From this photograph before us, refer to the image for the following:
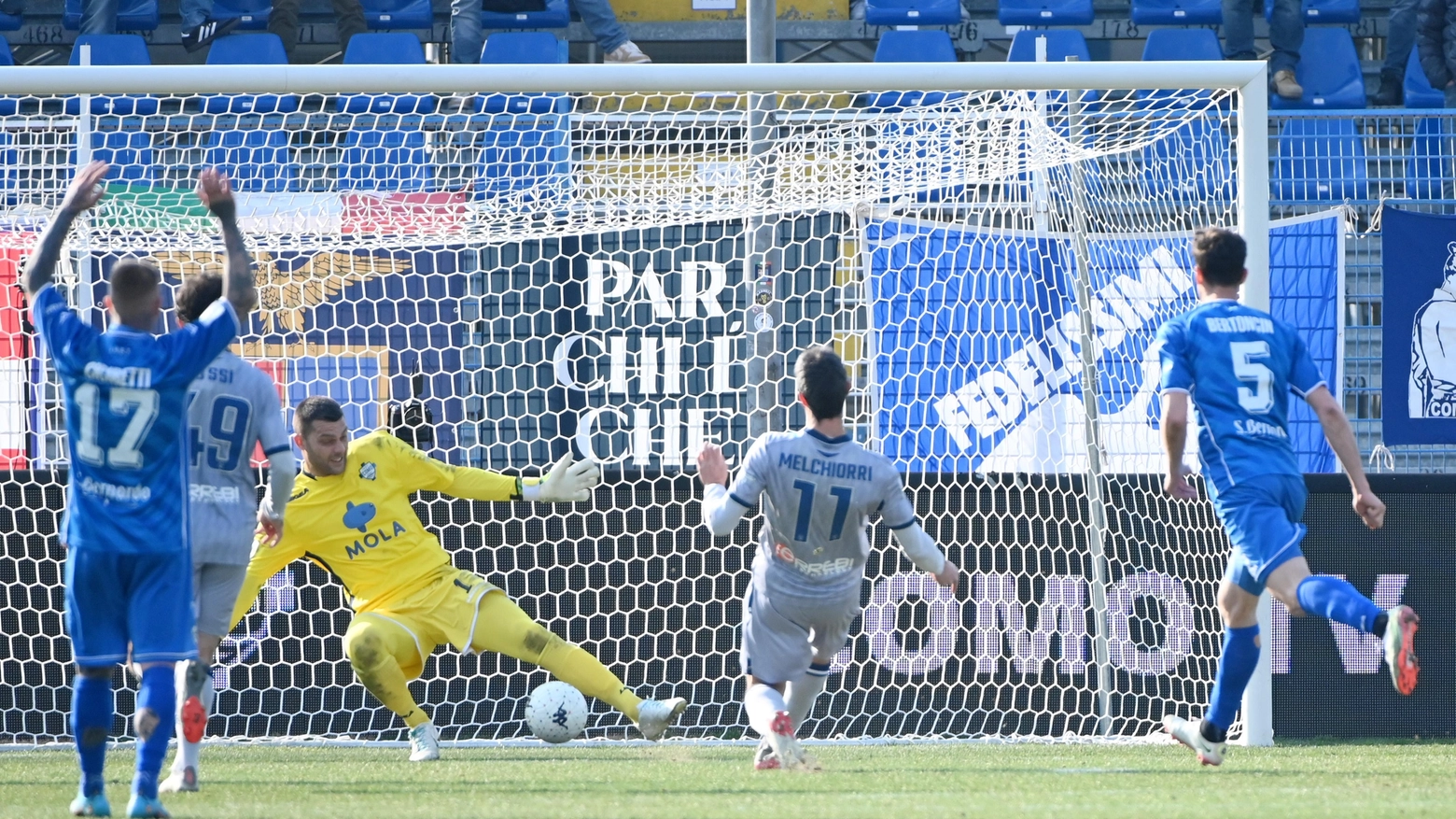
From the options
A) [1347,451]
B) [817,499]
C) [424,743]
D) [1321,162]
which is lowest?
[424,743]

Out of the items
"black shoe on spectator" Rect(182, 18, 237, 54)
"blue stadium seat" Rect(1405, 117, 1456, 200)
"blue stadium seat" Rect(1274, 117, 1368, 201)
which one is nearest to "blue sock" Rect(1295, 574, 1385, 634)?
"blue stadium seat" Rect(1274, 117, 1368, 201)

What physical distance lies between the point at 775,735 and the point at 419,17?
396 inches

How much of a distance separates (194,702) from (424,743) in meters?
1.55

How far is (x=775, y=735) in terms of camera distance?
17.6ft

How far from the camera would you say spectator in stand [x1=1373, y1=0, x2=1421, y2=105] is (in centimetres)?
1341

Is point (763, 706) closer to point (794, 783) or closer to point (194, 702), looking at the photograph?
point (794, 783)

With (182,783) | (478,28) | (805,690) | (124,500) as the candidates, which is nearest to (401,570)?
(182,783)

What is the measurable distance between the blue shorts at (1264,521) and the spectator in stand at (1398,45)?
919 cm

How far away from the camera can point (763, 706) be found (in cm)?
544

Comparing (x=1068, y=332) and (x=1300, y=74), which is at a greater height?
(x=1300, y=74)

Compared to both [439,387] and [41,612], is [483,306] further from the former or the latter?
[41,612]

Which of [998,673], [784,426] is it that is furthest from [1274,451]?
[784,426]

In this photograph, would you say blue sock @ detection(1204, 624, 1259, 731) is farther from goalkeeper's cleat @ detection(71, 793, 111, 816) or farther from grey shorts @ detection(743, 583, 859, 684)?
goalkeeper's cleat @ detection(71, 793, 111, 816)

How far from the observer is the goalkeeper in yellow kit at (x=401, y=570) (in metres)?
6.54
